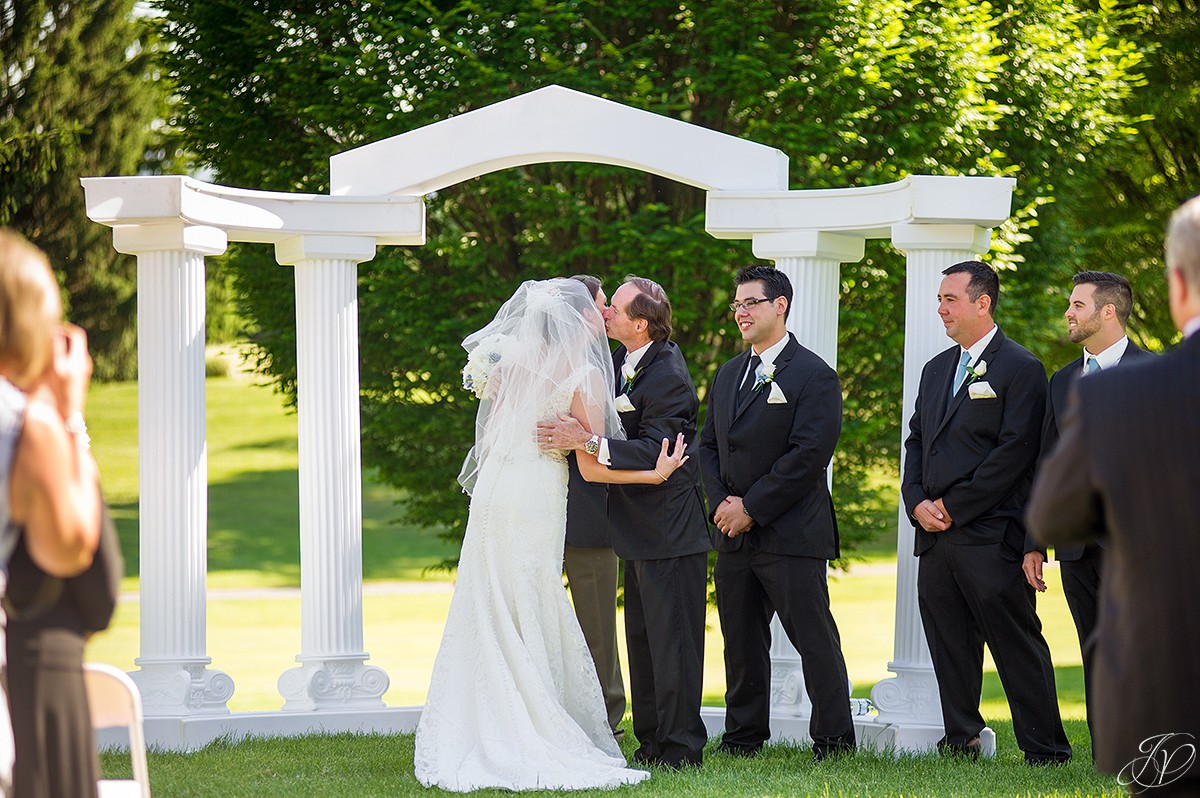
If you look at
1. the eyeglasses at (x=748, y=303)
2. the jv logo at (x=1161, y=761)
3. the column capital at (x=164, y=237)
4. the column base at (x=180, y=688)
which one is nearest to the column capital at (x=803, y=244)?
the eyeglasses at (x=748, y=303)

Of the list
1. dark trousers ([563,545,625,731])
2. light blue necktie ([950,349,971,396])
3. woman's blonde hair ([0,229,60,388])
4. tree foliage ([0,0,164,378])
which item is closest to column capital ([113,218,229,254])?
dark trousers ([563,545,625,731])

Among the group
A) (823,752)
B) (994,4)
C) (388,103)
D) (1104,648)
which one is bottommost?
(823,752)

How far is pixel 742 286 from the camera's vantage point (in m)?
5.98

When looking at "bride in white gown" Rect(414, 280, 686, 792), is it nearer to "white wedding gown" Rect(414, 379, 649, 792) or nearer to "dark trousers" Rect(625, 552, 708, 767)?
"white wedding gown" Rect(414, 379, 649, 792)

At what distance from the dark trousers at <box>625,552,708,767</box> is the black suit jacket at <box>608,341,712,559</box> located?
81 mm

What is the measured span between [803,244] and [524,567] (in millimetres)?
2526

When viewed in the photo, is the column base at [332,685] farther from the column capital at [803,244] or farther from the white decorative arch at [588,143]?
the column capital at [803,244]

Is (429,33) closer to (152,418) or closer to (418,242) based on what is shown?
(418,242)

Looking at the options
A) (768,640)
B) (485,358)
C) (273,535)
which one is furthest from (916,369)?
(273,535)

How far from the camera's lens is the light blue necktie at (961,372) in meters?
5.84

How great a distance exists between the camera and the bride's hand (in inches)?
219

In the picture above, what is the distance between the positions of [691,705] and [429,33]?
22.8ft

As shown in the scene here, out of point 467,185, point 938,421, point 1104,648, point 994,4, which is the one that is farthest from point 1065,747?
point 994,4

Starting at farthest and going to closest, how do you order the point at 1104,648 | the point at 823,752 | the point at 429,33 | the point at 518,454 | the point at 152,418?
1. the point at 429,33
2. the point at 152,418
3. the point at 823,752
4. the point at 518,454
5. the point at 1104,648
